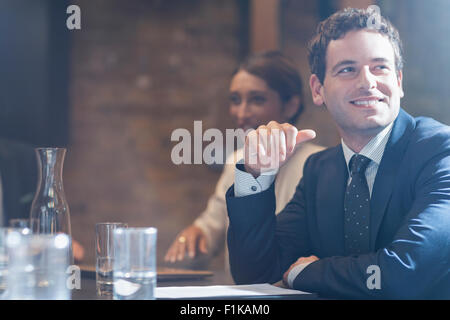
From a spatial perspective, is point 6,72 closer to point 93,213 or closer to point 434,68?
point 93,213

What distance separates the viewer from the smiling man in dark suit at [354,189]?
1.08 metres

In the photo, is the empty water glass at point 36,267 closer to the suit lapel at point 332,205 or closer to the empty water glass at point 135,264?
the empty water glass at point 135,264

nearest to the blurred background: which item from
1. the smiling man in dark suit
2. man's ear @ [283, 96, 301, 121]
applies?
man's ear @ [283, 96, 301, 121]

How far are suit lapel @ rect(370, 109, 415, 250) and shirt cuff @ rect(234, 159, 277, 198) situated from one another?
0.23 meters

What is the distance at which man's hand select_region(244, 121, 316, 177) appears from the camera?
3.96ft

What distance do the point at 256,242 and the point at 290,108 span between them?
1.18 meters

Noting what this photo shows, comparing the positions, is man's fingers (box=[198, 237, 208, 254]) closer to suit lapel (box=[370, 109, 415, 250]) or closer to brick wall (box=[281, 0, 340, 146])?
suit lapel (box=[370, 109, 415, 250])

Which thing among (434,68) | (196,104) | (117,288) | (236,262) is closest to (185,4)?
(196,104)

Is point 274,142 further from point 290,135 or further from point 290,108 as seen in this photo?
point 290,108

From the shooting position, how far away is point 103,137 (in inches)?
116

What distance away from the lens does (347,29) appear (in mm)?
1358

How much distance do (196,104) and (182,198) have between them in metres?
0.50
